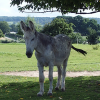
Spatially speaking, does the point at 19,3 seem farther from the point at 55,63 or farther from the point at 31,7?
the point at 55,63

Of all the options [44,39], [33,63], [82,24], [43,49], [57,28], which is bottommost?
[82,24]

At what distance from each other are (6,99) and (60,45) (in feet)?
9.94

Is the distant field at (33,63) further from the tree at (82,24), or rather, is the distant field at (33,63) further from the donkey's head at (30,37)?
the tree at (82,24)

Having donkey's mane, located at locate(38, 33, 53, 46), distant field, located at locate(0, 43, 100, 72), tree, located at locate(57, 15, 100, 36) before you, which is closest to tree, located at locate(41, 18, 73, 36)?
distant field, located at locate(0, 43, 100, 72)

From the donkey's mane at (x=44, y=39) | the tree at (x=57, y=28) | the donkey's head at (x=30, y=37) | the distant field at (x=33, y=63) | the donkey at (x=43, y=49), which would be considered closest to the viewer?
the donkey's head at (x=30, y=37)

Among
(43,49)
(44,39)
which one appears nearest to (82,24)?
(44,39)

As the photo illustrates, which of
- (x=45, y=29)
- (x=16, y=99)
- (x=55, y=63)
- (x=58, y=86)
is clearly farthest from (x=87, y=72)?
(x=45, y=29)

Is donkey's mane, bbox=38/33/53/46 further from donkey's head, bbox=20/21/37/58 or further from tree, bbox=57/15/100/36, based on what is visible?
tree, bbox=57/15/100/36

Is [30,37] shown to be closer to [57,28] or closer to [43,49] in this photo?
[43,49]

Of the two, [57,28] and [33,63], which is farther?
[57,28]

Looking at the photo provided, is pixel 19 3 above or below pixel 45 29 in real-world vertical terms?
above

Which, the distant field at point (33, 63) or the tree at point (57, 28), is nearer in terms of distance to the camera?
the distant field at point (33, 63)

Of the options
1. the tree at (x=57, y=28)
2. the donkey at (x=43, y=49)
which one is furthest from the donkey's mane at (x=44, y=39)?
the tree at (x=57, y=28)

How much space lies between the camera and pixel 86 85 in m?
11.0
